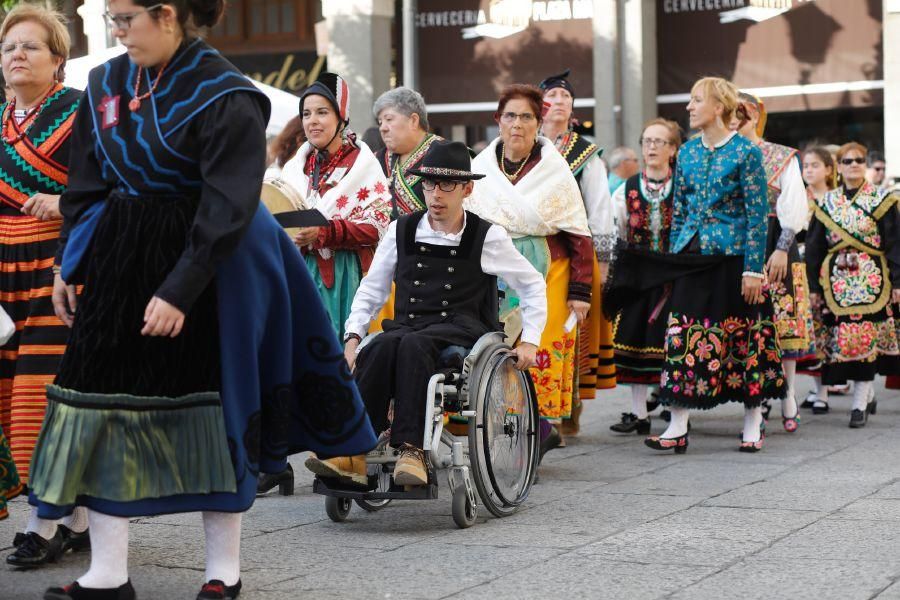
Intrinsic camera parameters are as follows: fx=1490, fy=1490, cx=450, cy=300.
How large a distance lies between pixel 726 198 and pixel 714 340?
0.75m

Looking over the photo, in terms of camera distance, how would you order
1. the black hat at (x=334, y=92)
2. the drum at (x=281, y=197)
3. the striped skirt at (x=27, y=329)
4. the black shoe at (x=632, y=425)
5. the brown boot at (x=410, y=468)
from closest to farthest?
the striped skirt at (x=27, y=329)
the brown boot at (x=410, y=468)
the drum at (x=281, y=197)
the black hat at (x=334, y=92)
the black shoe at (x=632, y=425)

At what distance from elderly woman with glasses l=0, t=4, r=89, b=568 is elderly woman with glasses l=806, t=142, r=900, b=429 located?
6.01m

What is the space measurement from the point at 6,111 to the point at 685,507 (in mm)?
3088

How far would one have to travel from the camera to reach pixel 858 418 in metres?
9.29

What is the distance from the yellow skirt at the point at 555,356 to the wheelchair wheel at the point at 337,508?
4.70 ft

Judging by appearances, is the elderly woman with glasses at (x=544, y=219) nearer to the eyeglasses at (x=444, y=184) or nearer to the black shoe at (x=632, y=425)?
the eyeglasses at (x=444, y=184)

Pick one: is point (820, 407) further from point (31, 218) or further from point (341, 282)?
point (31, 218)

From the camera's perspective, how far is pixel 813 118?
17672 millimetres

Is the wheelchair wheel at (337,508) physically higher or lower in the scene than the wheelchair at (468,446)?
lower

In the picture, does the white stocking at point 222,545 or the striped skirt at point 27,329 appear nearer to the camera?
the white stocking at point 222,545

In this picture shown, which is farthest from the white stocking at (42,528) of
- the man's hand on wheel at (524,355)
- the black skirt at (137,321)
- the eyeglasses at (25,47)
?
the man's hand on wheel at (524,355)

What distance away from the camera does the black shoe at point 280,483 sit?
6.70 m

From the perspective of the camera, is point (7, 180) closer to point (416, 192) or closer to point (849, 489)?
point (416, 192)

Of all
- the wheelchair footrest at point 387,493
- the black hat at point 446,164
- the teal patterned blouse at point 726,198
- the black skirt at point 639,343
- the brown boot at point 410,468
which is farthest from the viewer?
the black skirt at point 639,343
